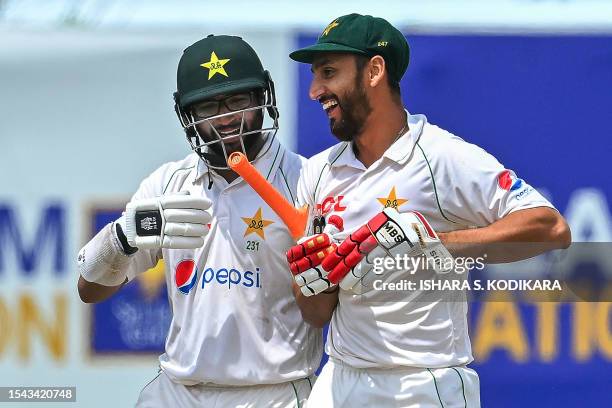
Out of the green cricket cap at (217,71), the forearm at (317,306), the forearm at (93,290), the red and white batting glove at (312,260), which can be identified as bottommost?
the forearm at (317,306)

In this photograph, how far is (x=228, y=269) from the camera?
2.66m

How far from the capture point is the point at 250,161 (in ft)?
8.98

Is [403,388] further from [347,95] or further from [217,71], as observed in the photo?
[217,71]

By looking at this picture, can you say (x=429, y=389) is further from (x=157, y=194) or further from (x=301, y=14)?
(x=301, y=14)

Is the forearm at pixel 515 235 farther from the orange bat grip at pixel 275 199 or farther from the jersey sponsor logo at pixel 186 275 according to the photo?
the jersey sponsor logo at pixel 186 275

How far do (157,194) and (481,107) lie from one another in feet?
3.73

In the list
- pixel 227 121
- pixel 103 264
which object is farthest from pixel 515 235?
pixel 103 264

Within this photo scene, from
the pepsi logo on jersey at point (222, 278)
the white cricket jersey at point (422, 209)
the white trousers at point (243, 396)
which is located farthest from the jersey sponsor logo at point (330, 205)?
the white trousers at point (243, 396)

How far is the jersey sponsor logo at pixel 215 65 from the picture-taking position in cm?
267

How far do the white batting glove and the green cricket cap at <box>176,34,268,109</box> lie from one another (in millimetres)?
284

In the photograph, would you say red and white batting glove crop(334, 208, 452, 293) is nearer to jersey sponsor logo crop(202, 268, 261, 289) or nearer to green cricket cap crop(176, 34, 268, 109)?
jersey sponsor logo crop(202, 268, 261, 289)

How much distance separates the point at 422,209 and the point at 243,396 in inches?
27.0

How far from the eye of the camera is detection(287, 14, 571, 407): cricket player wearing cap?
233 cm

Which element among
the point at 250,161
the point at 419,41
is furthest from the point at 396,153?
the point at 419,41
